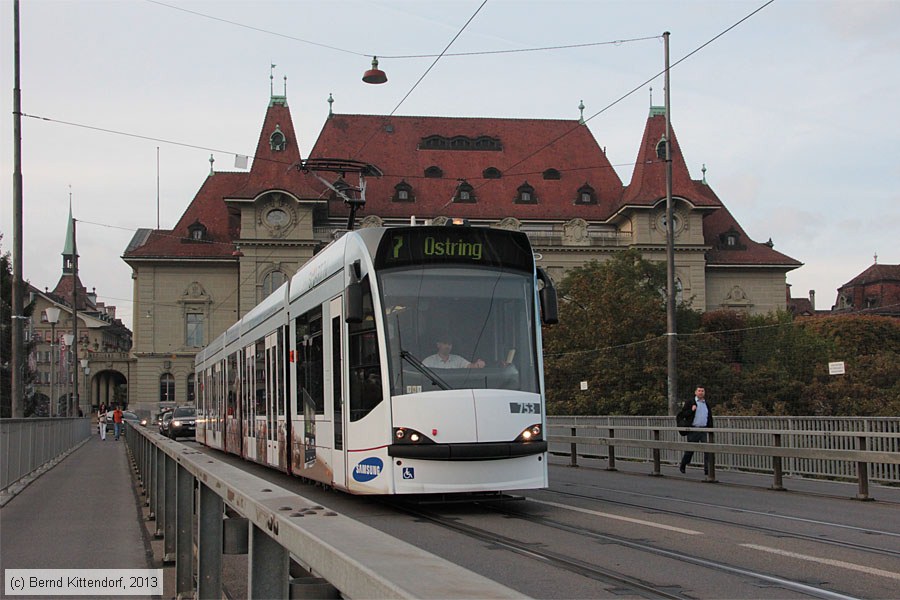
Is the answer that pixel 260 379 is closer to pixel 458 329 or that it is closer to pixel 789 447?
pixel 458 329

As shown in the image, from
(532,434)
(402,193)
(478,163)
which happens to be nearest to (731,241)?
(478,163)

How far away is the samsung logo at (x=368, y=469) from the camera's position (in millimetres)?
12219

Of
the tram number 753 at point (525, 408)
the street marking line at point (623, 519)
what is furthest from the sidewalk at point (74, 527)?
the street marking line at point (623, 519)

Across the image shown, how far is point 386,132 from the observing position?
9206 cm

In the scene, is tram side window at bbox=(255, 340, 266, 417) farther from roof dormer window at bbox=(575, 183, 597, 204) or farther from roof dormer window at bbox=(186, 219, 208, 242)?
roof dormer window at bbox=(186, 219, 208, 242)

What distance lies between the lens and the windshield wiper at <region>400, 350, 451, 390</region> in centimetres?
1232

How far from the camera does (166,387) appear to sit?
300ft

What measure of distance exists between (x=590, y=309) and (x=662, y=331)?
4010 mm

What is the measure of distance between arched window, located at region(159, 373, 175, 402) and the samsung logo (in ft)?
267

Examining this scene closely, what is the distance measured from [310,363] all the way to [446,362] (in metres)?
3.20

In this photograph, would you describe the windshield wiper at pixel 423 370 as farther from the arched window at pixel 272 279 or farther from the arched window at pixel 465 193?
the arched window at pixel 465 193

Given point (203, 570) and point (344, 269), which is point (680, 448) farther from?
point (203, 570)

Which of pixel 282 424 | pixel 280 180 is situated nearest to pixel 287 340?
pixel 282 424

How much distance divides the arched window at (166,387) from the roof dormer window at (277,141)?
20930 mm
